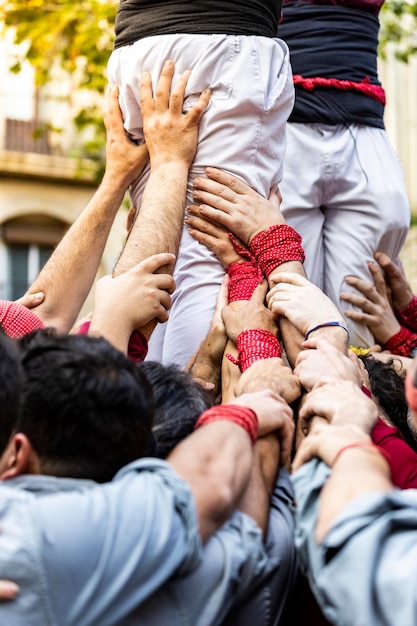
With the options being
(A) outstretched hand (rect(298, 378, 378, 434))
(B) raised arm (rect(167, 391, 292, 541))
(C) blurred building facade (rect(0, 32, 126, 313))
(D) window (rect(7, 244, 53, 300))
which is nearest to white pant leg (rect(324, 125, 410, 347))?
(A) outstretched hand (rect(298, 378, 378, 434))

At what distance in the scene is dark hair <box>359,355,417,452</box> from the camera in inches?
110

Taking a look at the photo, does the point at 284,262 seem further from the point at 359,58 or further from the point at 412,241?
the point at 412,241

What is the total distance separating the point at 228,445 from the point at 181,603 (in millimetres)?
304

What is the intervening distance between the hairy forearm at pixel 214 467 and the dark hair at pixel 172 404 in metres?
0.07

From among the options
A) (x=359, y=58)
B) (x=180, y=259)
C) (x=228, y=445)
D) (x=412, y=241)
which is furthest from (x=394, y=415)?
(x=412, y=241)

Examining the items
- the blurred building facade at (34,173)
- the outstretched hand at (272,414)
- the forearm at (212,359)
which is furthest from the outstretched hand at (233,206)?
the blurred building facade at (34,173)

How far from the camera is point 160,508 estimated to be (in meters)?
1.66

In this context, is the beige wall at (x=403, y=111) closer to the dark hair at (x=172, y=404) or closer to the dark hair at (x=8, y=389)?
the dark hair at (x=172, y=404)

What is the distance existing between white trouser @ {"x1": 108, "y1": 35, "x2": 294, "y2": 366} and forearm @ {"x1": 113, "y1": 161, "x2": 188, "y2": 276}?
0.42 ft

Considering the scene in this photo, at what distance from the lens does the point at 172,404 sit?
2.09m

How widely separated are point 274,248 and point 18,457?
1.39 meters

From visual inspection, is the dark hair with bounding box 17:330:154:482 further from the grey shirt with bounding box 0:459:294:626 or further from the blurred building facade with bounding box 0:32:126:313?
the blurred building facade with bounding box 0:32:126:313

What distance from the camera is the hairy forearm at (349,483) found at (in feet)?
5.51

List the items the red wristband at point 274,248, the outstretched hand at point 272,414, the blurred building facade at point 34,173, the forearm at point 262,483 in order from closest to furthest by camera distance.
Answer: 1. the forearm at point 262,483
2. the outstretched hand at point 272,414
3. the red wristband at point 274,248
4. the blurred building facade at point 34,173
